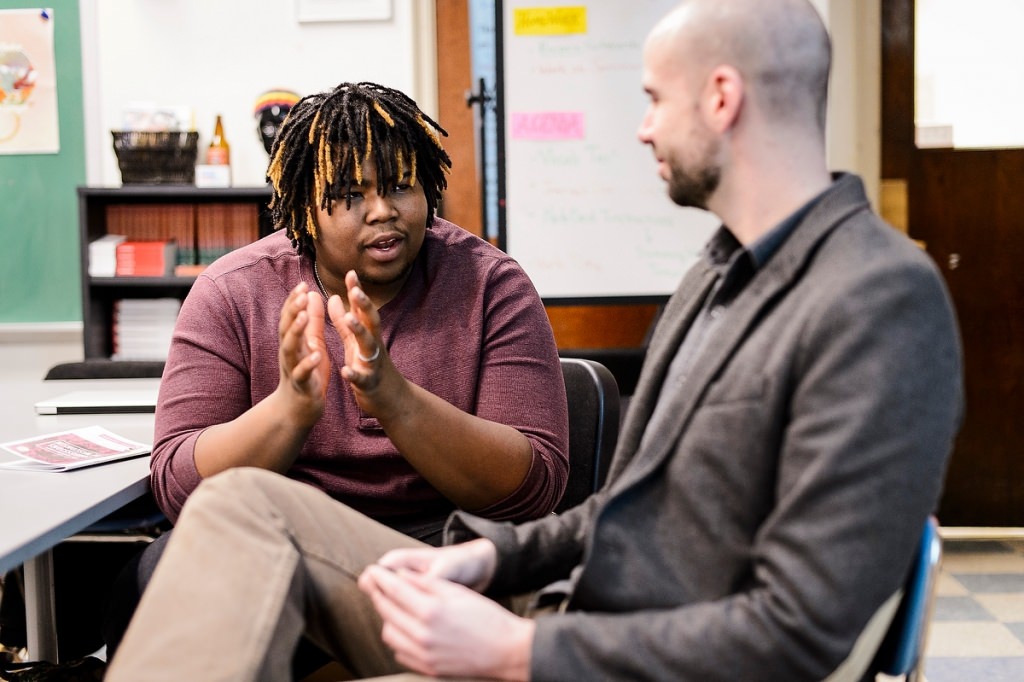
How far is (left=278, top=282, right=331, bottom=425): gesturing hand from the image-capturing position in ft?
4.08

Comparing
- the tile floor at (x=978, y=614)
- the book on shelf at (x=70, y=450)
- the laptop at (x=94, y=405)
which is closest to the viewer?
the book on shelf at (x=70, y=450)

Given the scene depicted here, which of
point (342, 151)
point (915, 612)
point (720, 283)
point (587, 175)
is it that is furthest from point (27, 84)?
point (915, 612)

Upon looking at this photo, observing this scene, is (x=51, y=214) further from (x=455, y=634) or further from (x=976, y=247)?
(x=455, y=634)

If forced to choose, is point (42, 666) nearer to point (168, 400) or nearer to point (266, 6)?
point (168, 400)

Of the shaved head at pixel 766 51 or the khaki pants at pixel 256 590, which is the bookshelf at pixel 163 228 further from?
the shaved head at pixel 766 51

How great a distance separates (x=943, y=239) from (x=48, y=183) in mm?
3353

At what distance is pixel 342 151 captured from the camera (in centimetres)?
151

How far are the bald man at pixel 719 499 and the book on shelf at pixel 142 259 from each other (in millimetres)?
2828

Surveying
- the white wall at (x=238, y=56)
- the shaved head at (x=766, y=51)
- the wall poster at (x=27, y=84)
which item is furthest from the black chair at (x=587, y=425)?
the wall poster at (x=27, y=84)

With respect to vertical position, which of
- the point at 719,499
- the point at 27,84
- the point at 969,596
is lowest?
the point at 969,596

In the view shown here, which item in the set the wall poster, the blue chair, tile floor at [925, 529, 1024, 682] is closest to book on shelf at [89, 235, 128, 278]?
the wall poster

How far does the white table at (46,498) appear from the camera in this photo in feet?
3.86

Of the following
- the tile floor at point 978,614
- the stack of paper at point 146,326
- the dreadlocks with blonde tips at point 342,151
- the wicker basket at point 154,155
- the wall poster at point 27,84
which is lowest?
the tile floor at point 978,614

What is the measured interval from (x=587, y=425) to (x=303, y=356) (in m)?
0.62
